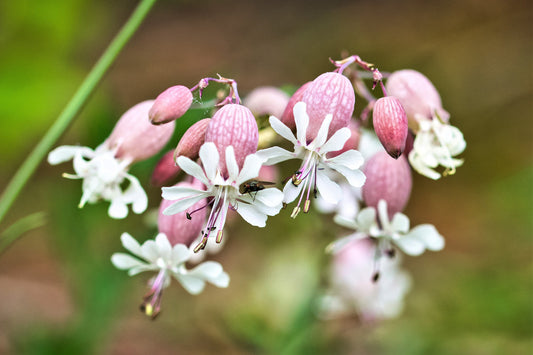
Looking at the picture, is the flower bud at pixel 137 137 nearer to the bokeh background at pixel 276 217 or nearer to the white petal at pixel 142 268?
the white petal at pixel 142 268

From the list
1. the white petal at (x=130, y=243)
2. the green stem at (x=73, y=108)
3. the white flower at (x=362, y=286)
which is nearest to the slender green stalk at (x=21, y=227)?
A: the green stem at (x=73, y=108)

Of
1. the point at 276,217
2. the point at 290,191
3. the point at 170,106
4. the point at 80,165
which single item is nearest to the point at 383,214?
the point at 290,191

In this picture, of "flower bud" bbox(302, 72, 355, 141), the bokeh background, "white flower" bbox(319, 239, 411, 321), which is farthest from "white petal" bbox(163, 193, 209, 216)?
"white flower" bbox(319, 239, 411, 321)

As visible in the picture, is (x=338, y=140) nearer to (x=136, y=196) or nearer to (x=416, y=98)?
(x=416, y=98)

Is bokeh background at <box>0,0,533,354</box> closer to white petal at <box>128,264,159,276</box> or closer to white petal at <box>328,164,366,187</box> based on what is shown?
Result: white petal at <box>128,264,159,276</box>

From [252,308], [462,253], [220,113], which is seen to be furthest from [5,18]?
[462,253]

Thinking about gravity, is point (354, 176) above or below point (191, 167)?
above
